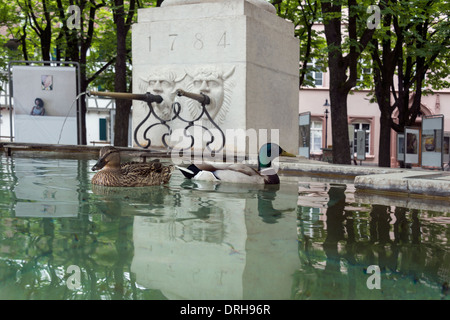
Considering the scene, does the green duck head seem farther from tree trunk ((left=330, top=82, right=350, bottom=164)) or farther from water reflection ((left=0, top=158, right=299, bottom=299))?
tree trunk ((left=330, top=82, right=350, bottom=164))

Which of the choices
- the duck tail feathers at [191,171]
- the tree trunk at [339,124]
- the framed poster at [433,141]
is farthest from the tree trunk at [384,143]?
the duck tail feathers at [191,171]

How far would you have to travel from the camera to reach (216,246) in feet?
10.5

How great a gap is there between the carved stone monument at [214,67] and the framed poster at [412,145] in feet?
38.3

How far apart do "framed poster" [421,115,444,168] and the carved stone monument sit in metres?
10.5

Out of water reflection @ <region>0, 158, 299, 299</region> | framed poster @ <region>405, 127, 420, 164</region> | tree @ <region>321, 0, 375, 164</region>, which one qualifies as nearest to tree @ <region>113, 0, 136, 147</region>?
tree @ <region>321, 0, 375, 164</region>

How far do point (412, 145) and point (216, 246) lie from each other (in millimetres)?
19816

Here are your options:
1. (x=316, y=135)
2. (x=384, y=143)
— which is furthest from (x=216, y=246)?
(x=316, y=135)

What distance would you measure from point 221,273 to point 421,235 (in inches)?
66.2

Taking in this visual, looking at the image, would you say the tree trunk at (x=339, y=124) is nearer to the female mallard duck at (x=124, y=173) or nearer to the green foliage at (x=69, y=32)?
the green foliage at (x=69, y=32)

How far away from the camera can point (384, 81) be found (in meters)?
18.6

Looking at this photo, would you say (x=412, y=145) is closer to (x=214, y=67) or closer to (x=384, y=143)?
(x=384, y=143)

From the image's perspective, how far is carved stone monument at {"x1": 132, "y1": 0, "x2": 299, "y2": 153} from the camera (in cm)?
962
